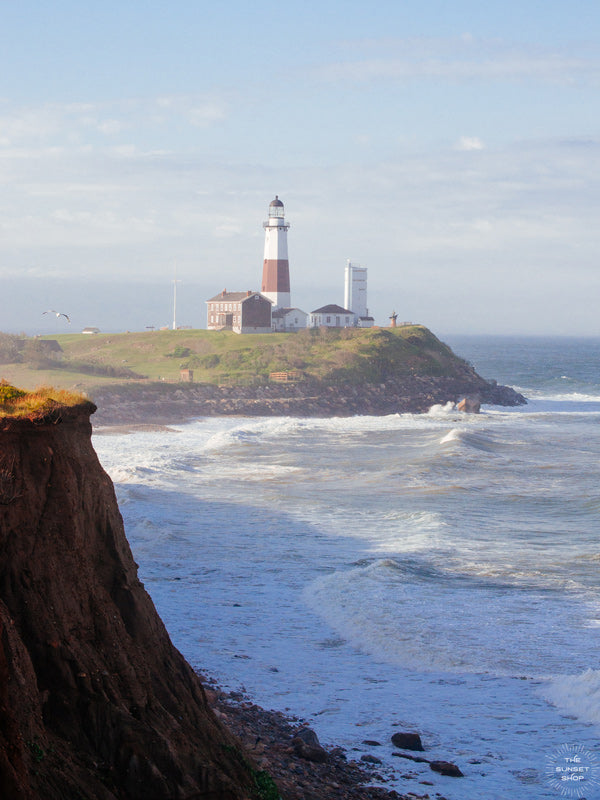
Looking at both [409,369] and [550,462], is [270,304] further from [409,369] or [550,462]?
[550,462]

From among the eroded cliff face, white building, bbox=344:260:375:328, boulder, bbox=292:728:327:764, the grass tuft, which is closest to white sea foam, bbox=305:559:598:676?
boulder, bbox=292:728:327:764

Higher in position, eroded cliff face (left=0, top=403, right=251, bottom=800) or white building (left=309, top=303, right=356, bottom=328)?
white building (left=309, top=303, right=356, bottom=328)

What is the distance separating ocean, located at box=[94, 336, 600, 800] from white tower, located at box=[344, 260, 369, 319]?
152 ft

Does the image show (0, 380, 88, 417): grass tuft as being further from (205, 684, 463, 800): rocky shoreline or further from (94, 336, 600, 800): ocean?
(94, 336, 600, 800): ocean

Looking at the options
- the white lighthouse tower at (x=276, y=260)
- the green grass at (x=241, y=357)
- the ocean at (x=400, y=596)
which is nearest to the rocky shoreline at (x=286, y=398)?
the green grass at (x=241, y=357)

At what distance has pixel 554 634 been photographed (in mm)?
14883

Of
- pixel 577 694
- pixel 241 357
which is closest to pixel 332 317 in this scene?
pixel 241 357

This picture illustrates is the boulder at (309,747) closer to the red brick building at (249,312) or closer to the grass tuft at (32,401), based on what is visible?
the grass tuft at (32,401)

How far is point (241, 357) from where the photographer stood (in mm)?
69375

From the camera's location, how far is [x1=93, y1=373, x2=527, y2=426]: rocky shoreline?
5388 centimetres

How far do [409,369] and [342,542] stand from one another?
49214 millimetres

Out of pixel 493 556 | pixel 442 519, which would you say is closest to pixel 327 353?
pixel 442 519

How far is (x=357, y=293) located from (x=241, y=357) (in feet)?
58.4

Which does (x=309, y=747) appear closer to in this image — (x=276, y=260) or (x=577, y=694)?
(x=577, y=694)
